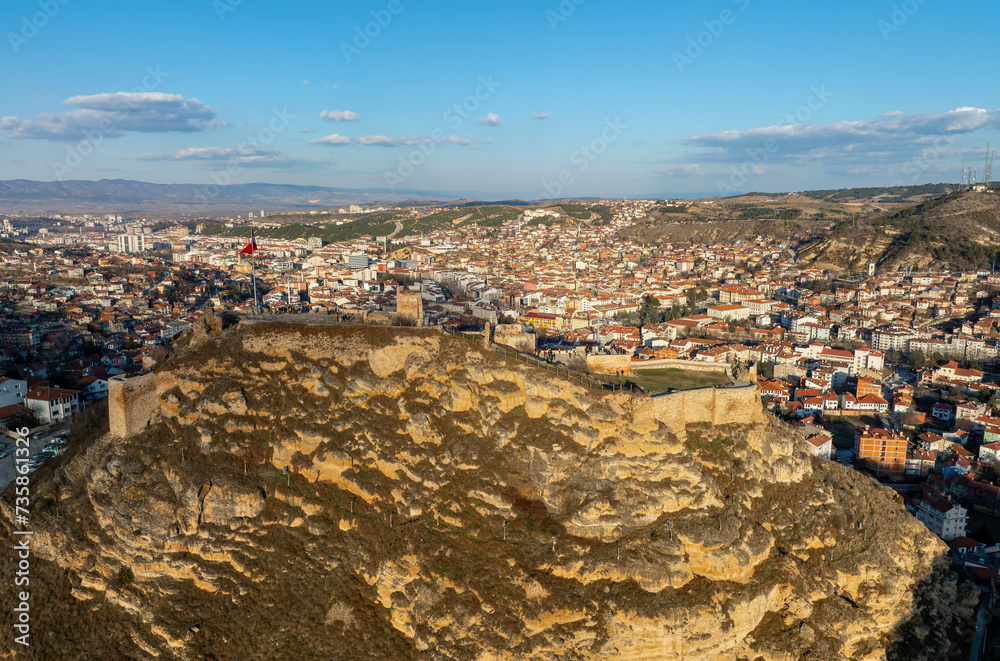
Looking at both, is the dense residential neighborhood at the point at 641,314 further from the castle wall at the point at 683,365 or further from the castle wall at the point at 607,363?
the castle wall at the point at 607,363

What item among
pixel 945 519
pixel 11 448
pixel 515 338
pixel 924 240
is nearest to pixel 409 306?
pixel 515 338

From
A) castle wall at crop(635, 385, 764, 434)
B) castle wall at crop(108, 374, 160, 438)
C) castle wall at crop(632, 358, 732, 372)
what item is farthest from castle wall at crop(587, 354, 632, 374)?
castle wall at crop(108, 374, 160, 438)

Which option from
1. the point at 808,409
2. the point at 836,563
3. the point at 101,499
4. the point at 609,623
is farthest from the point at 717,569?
the point at 808,409

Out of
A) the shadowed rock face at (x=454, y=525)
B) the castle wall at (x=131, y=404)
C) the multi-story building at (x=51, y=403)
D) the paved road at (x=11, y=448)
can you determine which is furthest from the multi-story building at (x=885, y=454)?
the multi-story building at (x=51, y=403)

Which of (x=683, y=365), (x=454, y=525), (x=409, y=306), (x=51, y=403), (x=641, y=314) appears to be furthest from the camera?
(x=641, y=314)

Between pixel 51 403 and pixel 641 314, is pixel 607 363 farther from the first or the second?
pixel 641 314

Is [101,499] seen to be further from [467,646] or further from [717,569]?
[717,569]
